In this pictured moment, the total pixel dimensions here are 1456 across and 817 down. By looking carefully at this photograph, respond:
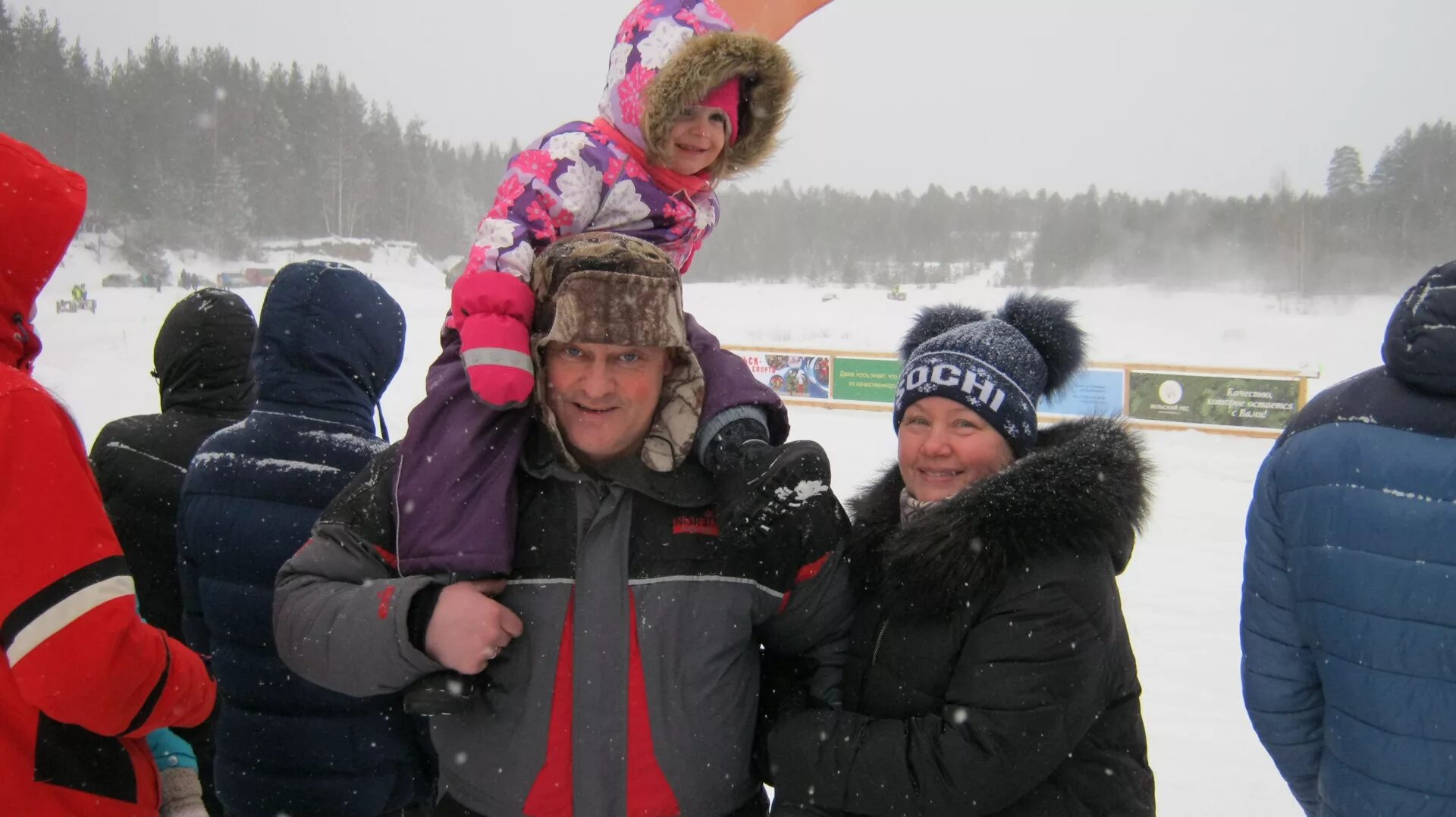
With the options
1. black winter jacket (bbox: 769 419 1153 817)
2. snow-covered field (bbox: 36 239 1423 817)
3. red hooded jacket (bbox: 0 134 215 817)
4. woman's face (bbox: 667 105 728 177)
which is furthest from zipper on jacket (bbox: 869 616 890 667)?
red hooded jacket (bbox: 0 134 215 817)

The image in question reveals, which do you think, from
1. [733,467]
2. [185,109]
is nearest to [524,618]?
[733,467]

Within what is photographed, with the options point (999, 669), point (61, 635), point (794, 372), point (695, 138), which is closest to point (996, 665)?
point (999, 669)

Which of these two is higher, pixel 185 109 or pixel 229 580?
pixel 185 109

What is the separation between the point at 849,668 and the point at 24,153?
1.75 m

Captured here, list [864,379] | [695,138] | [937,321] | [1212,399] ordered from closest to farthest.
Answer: [695,138] < [937,321] < [1212,399] < [864,379]

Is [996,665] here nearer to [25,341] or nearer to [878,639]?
[878,639]

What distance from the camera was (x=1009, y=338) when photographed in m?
1.98

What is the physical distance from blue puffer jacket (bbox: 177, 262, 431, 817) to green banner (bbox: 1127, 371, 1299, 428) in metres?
14.0

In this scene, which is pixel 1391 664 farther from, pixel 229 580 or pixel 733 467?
pixel 229 580

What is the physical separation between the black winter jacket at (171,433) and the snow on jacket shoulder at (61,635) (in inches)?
52.2

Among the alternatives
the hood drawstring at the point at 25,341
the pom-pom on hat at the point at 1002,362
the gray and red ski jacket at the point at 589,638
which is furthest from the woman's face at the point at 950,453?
the hood drawstring at the point at 25,341

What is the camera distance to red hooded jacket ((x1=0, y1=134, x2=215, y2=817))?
1.22 m

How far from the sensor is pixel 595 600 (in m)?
1.42

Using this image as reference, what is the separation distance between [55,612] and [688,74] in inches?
59.0
